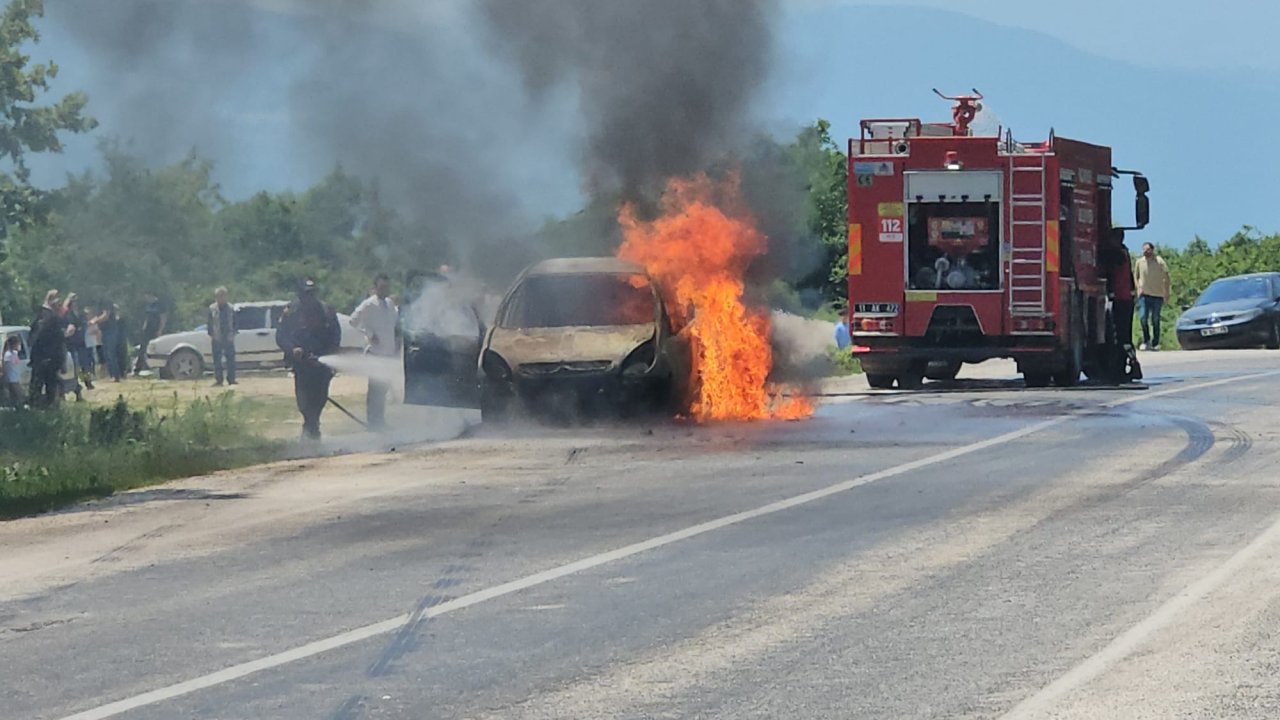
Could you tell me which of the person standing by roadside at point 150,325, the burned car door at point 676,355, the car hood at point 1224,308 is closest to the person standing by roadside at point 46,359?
the burned car door at point 676,355

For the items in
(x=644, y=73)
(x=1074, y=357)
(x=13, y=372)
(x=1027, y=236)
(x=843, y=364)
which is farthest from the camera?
(x=843, y=364)

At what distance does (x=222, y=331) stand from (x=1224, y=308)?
17.4 m

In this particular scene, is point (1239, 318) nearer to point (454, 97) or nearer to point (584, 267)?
point (454, 97)

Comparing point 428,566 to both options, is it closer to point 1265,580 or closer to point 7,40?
point 1265,580

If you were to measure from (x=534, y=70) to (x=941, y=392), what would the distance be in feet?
20.8

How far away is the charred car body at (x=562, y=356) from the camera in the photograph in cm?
1986

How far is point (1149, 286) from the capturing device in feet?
120

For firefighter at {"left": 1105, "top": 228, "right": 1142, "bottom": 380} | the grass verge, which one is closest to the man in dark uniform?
the grass verge

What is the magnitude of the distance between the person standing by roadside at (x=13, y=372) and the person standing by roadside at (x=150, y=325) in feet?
19.2

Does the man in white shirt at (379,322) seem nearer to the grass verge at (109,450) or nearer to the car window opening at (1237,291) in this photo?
the grass verge at (109,450)

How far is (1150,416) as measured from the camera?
20.0 meters

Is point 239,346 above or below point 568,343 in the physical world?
below

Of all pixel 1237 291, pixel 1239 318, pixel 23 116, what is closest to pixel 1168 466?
pixel 23 116

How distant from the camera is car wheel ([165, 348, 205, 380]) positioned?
4297cm
